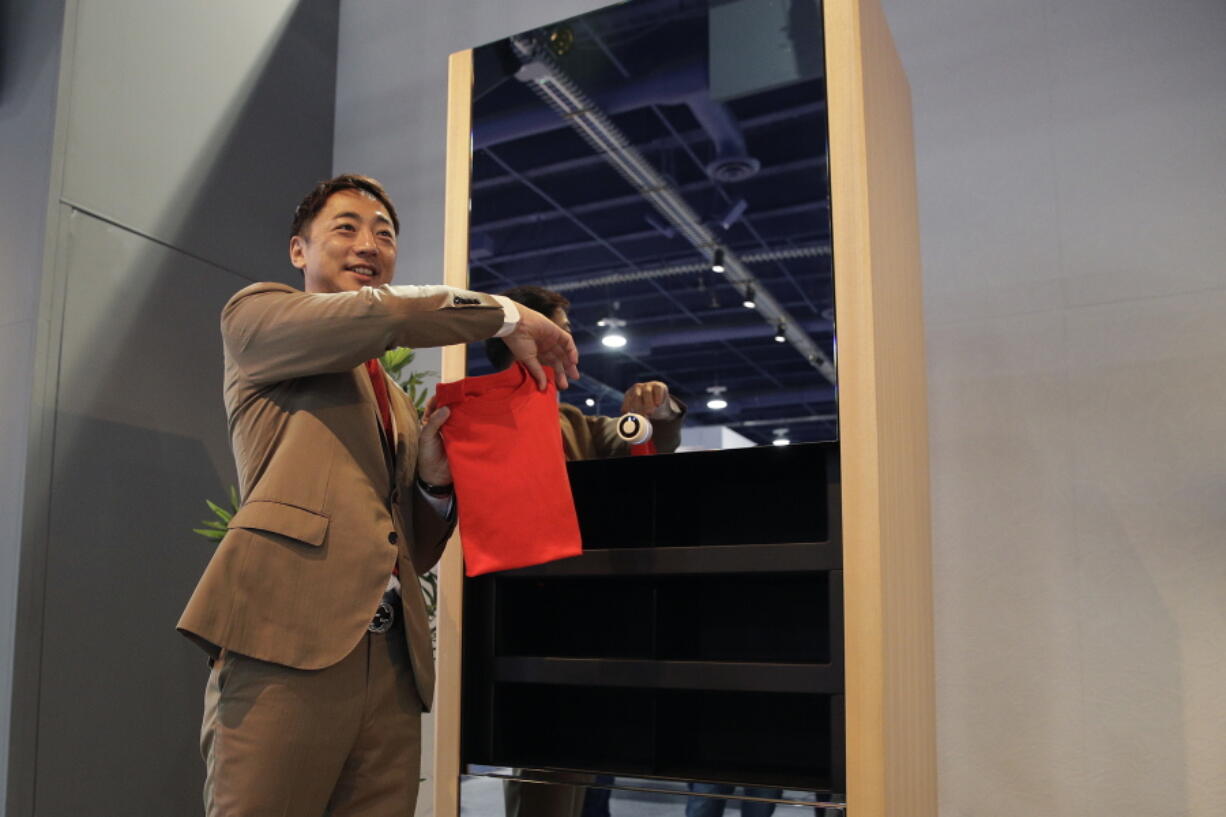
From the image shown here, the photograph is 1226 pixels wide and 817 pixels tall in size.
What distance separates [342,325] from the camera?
1859 millimetres

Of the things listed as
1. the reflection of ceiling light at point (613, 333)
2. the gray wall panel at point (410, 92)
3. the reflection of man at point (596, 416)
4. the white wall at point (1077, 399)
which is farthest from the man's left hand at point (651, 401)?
the gray wall panel at point (410, 92)

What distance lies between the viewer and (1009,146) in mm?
3361

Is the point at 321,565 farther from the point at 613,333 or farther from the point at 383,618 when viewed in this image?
the point at 613,333

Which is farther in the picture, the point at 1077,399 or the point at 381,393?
the point at 1077,399

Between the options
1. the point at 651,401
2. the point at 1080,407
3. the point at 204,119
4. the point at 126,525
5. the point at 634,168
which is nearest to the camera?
the point at 651,401


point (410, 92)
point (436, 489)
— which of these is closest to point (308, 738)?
point (436, 489)

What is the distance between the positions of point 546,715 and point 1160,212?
224cm

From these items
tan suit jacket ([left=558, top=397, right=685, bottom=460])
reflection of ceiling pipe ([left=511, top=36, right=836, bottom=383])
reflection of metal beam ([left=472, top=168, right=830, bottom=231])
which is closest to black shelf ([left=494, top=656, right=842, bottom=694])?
tan suit jacket ([left=558, top=397, right=685, bottom=460])

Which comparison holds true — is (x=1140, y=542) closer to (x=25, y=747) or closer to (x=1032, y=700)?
(x=1032, y=700)

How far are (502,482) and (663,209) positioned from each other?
2.38 feet

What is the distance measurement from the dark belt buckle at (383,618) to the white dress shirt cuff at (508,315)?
1.76ft

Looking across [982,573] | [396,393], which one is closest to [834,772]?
[396,393]

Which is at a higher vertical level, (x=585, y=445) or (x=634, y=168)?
(x=634, y=168)

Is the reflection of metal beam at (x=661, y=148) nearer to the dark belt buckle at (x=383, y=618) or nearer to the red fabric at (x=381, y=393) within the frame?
the red fabric at (x=381, y=393)
